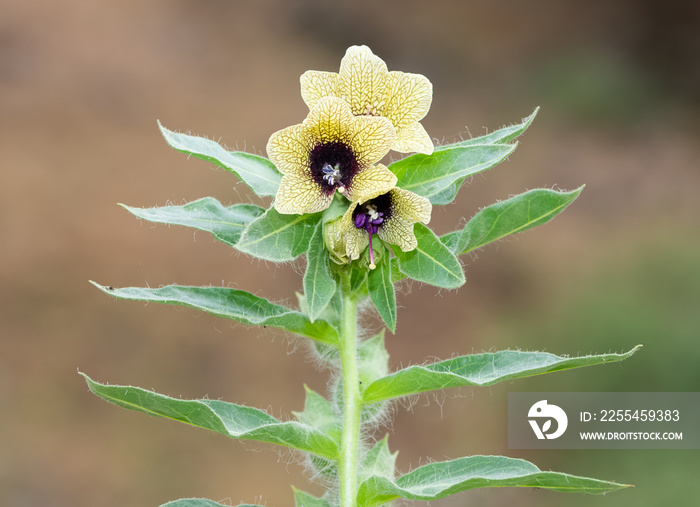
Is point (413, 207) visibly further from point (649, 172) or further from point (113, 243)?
A: point (649, 172)

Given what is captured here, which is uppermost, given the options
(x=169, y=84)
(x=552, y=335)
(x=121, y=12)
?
(x=121, y=12)

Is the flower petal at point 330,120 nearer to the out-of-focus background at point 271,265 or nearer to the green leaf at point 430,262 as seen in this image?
the green leaf at point 430,262

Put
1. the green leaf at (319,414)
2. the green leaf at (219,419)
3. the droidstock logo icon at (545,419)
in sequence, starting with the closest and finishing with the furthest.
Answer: the green leaf at (219,419), the green leaf at (319,414), the droidstock logo icon at (545,419)

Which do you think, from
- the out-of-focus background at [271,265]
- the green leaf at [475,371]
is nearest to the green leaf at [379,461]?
the green leaf at [475,371]

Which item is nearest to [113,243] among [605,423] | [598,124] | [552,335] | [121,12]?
[121,12]

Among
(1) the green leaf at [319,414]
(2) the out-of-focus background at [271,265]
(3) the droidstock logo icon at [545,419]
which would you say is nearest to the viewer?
(1) the green leaf at [319,414]

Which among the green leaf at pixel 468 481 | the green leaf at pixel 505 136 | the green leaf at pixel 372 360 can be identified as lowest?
the green leaf at pixel 468 481

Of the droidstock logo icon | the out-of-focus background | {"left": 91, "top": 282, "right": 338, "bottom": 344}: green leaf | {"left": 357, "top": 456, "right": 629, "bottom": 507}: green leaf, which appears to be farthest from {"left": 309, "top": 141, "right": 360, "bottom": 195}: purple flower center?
the out-of-focus background
